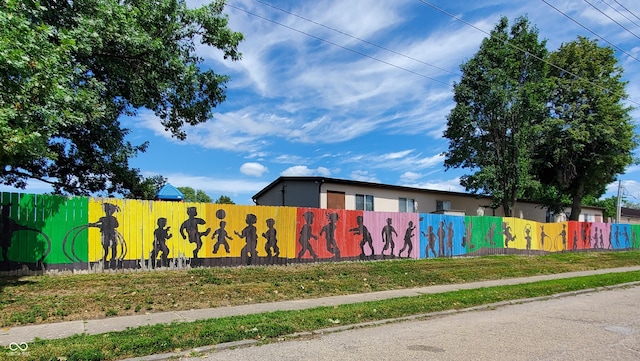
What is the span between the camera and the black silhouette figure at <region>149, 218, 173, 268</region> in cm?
1094

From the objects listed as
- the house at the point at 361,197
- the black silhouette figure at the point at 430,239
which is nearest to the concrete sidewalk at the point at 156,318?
Answer: the black silhouette figure at the point at 430,239

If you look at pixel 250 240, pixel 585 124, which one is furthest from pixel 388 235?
pixel 585 124

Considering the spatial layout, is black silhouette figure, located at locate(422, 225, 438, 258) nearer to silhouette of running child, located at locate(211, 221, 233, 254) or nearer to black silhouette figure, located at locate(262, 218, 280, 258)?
black silhouette figure, located at locate(262, 218, 280, 258)

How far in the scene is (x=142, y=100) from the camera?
14.3 meters

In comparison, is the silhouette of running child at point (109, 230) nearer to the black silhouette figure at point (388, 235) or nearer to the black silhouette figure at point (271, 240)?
the black silhouette figure at point (271, 240)

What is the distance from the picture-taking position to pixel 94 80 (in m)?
11.4

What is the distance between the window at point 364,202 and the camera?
22.1 metres

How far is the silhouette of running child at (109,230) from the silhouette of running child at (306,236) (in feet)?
18.2

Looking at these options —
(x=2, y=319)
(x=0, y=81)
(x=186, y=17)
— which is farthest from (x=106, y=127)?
(x=2, y=319)

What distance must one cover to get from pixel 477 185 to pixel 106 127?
20849mm

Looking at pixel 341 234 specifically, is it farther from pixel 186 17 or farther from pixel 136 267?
pixel 186 17

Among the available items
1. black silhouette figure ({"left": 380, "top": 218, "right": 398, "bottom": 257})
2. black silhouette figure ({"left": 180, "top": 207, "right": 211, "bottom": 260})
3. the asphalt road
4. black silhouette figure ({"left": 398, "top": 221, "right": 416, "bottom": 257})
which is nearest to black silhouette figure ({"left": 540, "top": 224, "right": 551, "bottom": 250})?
black silhouette figure ({"left": 398, "top": 221, "right": 416, "bottom": 257})

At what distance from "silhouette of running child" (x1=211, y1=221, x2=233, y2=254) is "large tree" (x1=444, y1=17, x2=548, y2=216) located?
17.9 meters

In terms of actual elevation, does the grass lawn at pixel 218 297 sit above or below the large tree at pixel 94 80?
below
